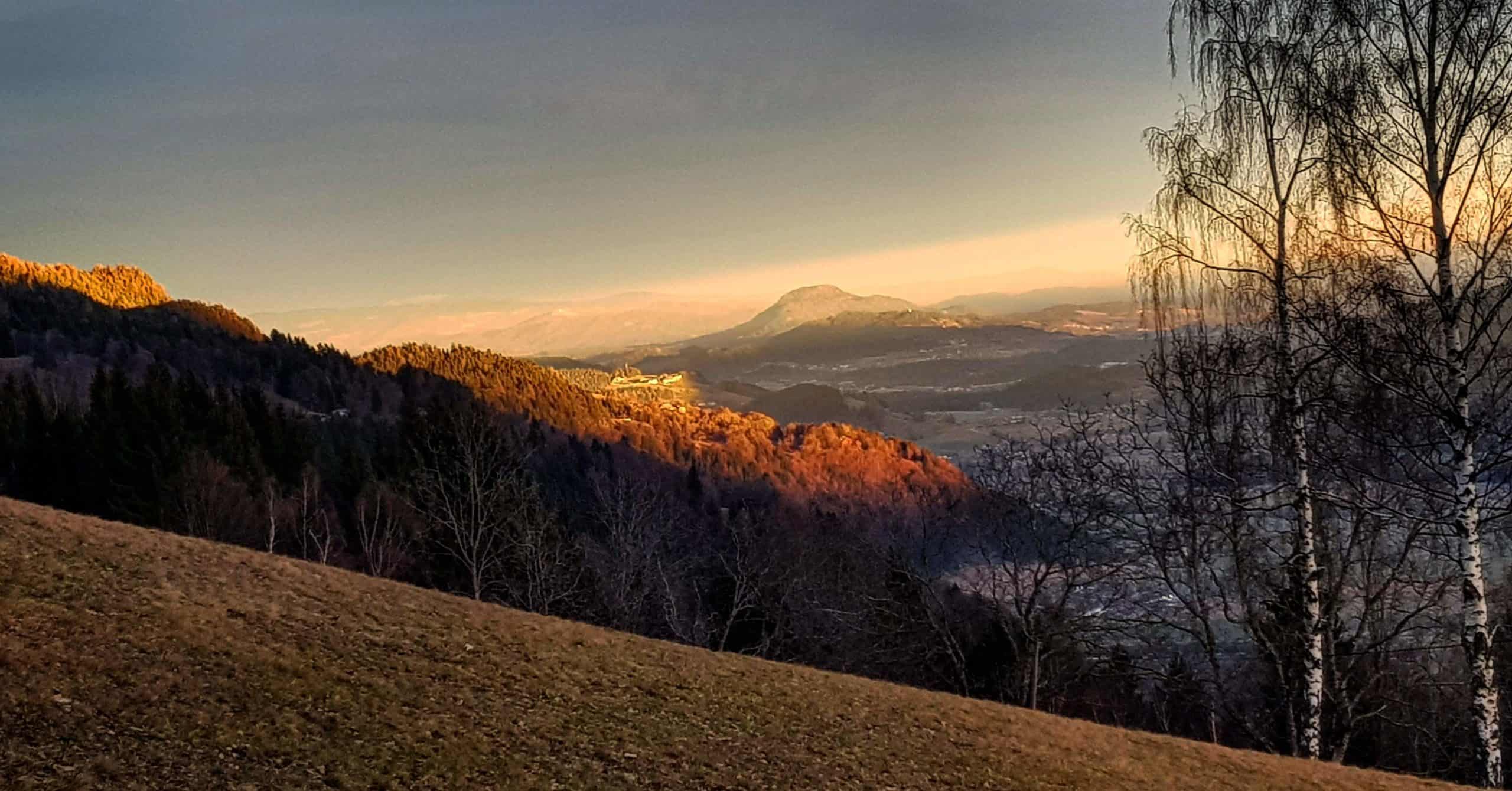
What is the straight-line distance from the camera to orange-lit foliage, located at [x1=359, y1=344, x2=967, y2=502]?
416 ft

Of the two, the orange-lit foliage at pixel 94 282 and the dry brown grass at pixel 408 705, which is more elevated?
the orange-lit foliage at pixel 94 282

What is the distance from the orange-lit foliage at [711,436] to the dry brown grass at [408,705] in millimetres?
97696

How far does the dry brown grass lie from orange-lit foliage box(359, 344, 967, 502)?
9770 centimetres

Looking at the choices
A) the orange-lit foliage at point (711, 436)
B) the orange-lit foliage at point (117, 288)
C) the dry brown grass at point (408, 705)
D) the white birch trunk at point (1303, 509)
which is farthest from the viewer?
the orange-lit foliage at point (117, 288)

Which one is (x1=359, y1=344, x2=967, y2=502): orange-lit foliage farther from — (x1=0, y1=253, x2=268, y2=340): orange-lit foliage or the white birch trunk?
the white birch trunk

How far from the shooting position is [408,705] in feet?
37.2

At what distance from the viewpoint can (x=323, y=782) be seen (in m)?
8.90

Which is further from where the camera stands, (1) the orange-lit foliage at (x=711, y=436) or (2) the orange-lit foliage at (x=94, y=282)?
(2) the orange-lit foliage at (x=94, y=282)

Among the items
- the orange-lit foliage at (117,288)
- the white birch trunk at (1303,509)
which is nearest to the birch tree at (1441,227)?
the white birch trunk at (1303,509)

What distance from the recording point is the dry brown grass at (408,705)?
9219 millimetres

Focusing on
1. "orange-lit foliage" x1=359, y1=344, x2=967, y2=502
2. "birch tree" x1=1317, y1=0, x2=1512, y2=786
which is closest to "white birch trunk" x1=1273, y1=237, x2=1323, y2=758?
"birch tree" x1=1317, y1=0, x2=1512, y2=786

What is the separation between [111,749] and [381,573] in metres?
31.1

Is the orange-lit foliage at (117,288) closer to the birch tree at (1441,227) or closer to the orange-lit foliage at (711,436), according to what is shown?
the orange-lit foliage at (711,436)

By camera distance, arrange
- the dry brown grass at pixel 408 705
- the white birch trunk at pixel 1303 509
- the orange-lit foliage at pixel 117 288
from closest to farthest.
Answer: the dry brown grass at pixel 408 705 → the white birch trunk at pixel 1303 509 → the orange-lit foliage at pixel 117 288
